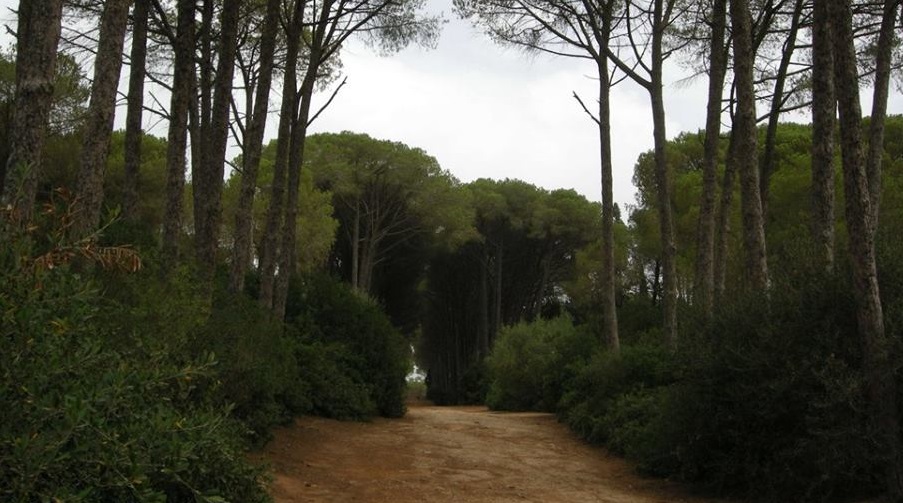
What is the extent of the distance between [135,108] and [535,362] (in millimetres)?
12747

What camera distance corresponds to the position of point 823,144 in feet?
34.5

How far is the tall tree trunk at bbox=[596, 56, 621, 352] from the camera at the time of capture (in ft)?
59.1

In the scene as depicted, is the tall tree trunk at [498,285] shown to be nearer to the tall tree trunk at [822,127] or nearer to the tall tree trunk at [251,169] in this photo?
the tall tree trunk at [251,169]

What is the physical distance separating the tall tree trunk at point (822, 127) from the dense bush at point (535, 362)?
9328mm

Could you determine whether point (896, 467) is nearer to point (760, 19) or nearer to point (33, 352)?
point (33, 352)

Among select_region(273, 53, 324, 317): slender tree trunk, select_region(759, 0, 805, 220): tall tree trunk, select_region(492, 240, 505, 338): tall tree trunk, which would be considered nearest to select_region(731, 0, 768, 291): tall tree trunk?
select_region(759, 0, 805, 220): tall tree trunk

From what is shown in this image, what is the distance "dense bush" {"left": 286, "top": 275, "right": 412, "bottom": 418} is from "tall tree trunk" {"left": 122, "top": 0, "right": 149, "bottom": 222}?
12.6ft

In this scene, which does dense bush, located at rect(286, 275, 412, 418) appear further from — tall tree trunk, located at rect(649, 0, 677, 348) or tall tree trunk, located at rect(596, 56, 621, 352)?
tall tree trunk, located at rect(649, 0, 677, 348)

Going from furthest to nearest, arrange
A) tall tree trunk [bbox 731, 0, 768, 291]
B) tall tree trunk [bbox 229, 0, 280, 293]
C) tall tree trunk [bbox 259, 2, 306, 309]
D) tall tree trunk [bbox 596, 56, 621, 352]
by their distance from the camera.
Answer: tall tree trunk [bbox 596, 56, 621, 352] < tall tree trunk [bbox 259, 2, 306, 309] < tall tree trunk [bbox 229, 0, 280, 293] < tall tree trunk [bbox 731, 0, 768, 291]

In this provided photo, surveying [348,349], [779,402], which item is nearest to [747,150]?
[779,402]

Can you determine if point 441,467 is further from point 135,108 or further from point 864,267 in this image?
point 135,108

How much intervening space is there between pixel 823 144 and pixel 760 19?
714cm

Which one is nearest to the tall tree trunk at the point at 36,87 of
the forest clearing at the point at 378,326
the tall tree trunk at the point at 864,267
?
the forest clearing at the point at 378,326

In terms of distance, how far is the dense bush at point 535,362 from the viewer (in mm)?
20516
